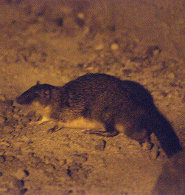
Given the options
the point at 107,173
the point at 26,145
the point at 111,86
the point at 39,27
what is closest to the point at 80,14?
the point at 39,27

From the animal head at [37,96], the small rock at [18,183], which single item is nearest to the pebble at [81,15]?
the animal head at [37,96]

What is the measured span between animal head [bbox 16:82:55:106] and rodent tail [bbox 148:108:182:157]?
5.70ft

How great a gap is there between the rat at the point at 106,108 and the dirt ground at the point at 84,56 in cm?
25

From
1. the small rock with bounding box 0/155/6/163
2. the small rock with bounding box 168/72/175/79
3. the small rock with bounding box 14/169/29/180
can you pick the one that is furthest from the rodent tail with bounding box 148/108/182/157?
the small rock with bounding box 0/155/6/163

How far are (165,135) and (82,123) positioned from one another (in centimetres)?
137

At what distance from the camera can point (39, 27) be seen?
12.8 feet

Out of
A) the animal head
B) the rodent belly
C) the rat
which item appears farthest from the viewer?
the rodent belly

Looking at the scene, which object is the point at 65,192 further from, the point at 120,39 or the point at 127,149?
the point at 120,39

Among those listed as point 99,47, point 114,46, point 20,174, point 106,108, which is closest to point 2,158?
point 20,174

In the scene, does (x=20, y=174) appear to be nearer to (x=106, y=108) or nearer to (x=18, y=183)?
(x=18, y=183)

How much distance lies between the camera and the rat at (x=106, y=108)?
2.88 m

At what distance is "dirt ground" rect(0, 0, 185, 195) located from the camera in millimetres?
3117

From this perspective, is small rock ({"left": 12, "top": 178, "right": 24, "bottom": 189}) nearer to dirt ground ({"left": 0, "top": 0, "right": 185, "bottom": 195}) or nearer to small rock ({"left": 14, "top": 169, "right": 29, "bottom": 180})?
small rock ({"left": 14, "top": 169, "right": 29, "bottom": 180})

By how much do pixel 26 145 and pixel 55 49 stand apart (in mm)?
1991
